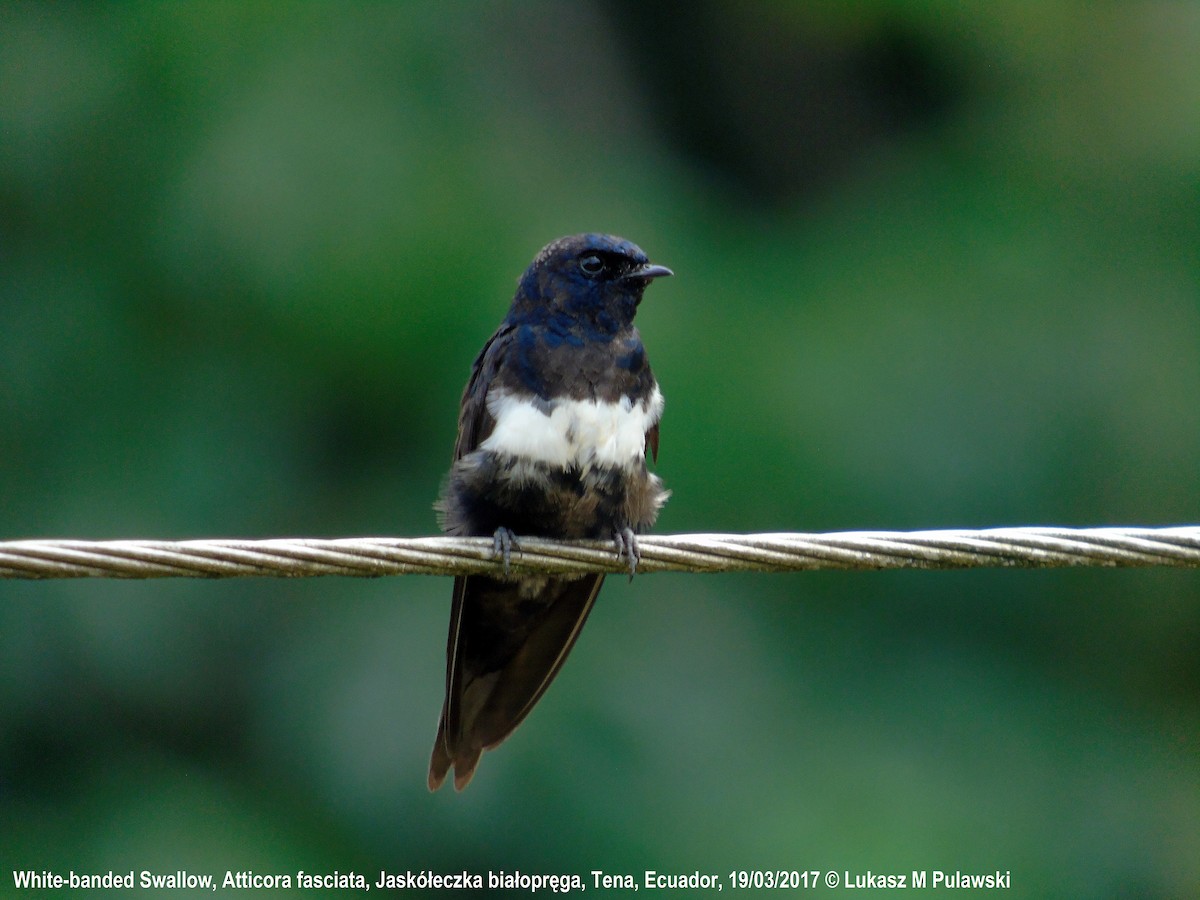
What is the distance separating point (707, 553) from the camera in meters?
3.04

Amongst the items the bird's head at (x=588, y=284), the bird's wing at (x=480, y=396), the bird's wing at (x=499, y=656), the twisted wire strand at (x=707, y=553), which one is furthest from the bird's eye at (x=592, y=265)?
the twisted wire strand at (x=707, y=553)

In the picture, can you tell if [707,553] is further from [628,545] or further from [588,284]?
[588,284]

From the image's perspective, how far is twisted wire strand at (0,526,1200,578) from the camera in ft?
Result: 8.78

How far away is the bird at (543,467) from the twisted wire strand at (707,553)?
53cm

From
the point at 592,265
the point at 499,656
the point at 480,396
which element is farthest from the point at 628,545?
the point at 592,265

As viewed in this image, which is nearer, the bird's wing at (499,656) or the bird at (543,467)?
the bird at (543,467)

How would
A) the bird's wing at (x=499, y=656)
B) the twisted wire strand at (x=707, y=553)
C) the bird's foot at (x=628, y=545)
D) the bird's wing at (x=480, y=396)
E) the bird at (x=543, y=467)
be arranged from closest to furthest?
the twisted wire strand at (x=707, y=553)
the bird's foot at (x=628, y=545)
the bird at (x=543, y=467)
the bird's wing at (x=480, y=396)
the bird's wing at (x=499, y=656)

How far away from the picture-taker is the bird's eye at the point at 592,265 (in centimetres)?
436

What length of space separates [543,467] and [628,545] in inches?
13.4

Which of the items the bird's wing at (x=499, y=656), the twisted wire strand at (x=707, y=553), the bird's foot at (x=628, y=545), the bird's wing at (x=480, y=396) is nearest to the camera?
the twisted wire strand at (x=707, y=553)

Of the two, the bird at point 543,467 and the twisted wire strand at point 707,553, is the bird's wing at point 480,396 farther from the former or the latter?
the twisted wire strand at point 707,553

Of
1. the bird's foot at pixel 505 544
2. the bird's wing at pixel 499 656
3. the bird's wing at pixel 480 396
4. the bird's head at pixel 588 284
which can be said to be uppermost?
the bird's head at pixel 588 284

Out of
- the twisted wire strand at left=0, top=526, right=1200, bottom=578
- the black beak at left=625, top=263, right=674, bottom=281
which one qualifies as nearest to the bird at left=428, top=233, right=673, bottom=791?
the black beak at left=625, top=263, right=674, bottom=281

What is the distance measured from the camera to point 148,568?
8.89 feet
